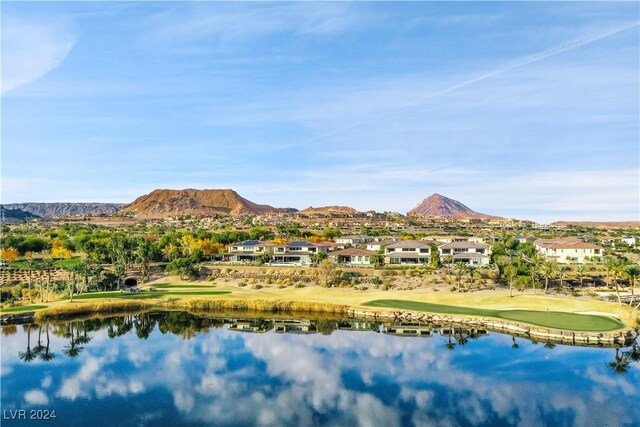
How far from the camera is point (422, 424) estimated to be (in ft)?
92.9

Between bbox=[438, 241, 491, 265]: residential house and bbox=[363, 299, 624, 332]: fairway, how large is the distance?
28882 millimetres

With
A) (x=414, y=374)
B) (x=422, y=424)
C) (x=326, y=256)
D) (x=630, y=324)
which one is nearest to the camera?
(x=422, y=424)

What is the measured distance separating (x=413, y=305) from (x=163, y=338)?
2829cm

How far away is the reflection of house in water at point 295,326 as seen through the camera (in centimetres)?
5160

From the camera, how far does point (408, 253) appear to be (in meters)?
91.8

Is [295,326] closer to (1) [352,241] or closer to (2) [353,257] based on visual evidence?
(2) [353,257]

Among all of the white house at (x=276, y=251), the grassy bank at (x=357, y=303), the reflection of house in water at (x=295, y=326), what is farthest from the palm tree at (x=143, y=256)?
the reflection of house in water at (x=295, y=326)

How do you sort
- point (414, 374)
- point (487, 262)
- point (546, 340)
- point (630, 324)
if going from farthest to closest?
point (487, 262) → point (630, 324) → point (546, 340) → point (414, 374)

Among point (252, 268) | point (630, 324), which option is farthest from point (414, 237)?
point (630, 324)

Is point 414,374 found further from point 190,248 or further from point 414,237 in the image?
point 414,237

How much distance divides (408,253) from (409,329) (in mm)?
41327

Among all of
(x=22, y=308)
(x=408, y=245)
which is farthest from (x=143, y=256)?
(x=408, y=245)

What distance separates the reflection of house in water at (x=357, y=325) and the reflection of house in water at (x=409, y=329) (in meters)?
1.39

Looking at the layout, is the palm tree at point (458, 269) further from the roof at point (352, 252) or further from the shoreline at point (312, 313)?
the roof at point (352, 252)
